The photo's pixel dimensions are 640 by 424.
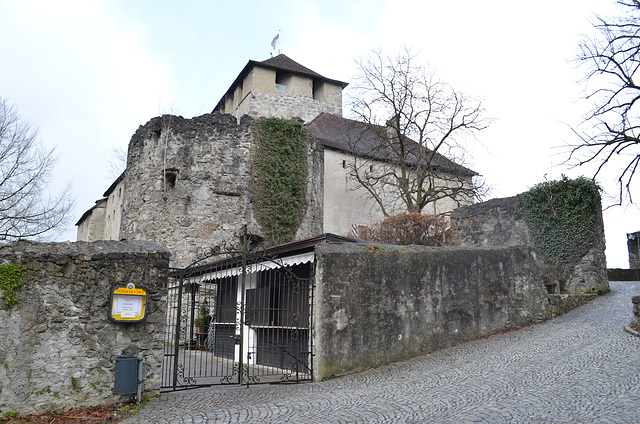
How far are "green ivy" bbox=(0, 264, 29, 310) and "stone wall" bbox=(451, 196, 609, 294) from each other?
13094 millimetres

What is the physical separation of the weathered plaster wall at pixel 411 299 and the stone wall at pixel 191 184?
28.6 ft

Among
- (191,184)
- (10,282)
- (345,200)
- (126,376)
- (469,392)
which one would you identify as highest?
(345,200)

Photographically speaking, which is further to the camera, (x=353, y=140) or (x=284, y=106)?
(x=284, y=106)

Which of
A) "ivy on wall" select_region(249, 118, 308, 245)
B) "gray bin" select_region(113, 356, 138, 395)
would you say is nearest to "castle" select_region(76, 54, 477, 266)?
"ivy on wall" select_region(249, 118, 308, 245)

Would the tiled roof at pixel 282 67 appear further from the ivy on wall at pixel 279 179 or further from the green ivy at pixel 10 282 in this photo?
the green ivy at pixel 10 282

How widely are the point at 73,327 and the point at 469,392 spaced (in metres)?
5.26

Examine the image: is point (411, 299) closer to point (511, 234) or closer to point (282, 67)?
point (511, 234)

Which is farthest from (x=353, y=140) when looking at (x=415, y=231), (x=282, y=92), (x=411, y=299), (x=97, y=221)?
(x=97, y=221)

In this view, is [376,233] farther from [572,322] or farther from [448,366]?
[448,366]

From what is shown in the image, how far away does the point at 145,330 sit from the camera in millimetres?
6820

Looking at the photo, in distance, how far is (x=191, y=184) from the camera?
17.4 metres

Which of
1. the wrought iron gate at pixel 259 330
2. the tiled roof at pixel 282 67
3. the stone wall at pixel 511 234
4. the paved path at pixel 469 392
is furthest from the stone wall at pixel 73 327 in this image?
the tiled roof at pixel 282 67

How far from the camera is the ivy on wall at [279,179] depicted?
17859mm

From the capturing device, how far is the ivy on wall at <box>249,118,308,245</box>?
703 inches
